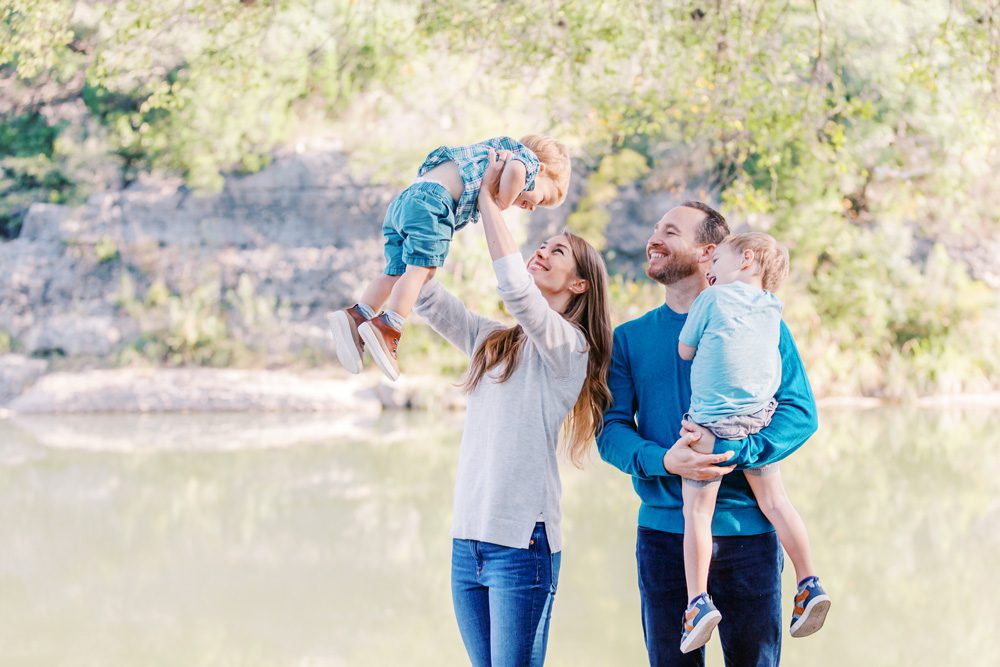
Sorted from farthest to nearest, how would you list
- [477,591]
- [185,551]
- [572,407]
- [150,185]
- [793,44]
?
1. [150,185]
2. [793,44]
3. [185,551]
4. [572,407]
5. [477,591]

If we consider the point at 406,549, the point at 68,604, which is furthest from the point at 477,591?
the point at 406,549

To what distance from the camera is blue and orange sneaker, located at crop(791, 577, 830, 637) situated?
2.06 metres

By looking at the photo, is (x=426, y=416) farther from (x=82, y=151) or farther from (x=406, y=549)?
(x=82, y=151)

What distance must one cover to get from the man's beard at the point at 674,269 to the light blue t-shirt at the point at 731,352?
146 millimetres

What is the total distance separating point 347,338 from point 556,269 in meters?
0.46

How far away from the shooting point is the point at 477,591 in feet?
6.67

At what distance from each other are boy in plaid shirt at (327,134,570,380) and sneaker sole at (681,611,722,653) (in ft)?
2.56

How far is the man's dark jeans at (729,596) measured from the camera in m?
2.02

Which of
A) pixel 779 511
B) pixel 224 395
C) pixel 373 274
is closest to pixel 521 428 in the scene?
pixel 779 511

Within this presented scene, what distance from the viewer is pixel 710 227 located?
2184 mm

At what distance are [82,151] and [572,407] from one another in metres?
12.5

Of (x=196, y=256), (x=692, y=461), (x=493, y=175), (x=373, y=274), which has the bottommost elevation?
(x=692, y=461)

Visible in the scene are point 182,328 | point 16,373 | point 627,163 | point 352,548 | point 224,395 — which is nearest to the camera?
point 352,548

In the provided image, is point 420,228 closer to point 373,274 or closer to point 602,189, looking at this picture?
point 373,274
